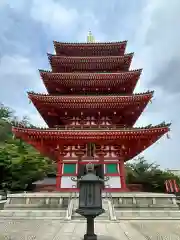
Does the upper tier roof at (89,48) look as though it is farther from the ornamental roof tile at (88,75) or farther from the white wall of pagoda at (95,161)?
the white wall of pagoda at (95,161)

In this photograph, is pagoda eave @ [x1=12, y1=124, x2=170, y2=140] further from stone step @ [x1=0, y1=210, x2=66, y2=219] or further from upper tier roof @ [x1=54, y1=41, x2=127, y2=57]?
upper tier roof @ [x1=54, y1=41, x2=127, y2=57]

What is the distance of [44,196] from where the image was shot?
11219 mm

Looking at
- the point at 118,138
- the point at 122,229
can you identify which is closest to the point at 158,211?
the point at 122,229

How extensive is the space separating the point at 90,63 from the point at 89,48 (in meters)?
2.29

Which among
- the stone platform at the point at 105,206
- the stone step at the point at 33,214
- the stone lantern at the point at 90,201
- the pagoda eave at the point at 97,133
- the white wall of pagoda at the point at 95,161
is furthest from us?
the white wall of pagoda at the point at 95,161

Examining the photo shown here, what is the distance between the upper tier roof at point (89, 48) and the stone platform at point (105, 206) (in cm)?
1490

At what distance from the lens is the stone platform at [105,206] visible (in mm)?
9945

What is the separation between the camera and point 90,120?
1609cm

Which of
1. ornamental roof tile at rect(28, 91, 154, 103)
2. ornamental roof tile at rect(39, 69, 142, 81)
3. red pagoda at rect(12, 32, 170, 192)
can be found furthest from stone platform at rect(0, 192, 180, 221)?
ornamental roof tile at rect(39, 69, 142, 81)

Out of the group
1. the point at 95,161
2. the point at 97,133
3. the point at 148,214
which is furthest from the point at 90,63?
the point at 148,214

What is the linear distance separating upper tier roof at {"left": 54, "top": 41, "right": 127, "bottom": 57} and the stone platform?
1490 centimetres

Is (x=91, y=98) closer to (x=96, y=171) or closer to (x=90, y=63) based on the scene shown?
(x=90, y=63)

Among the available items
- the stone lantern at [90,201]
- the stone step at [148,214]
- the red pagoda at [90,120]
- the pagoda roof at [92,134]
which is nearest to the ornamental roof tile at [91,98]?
the red pagoda at [90,120]

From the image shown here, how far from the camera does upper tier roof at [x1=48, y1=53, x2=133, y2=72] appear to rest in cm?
1839
